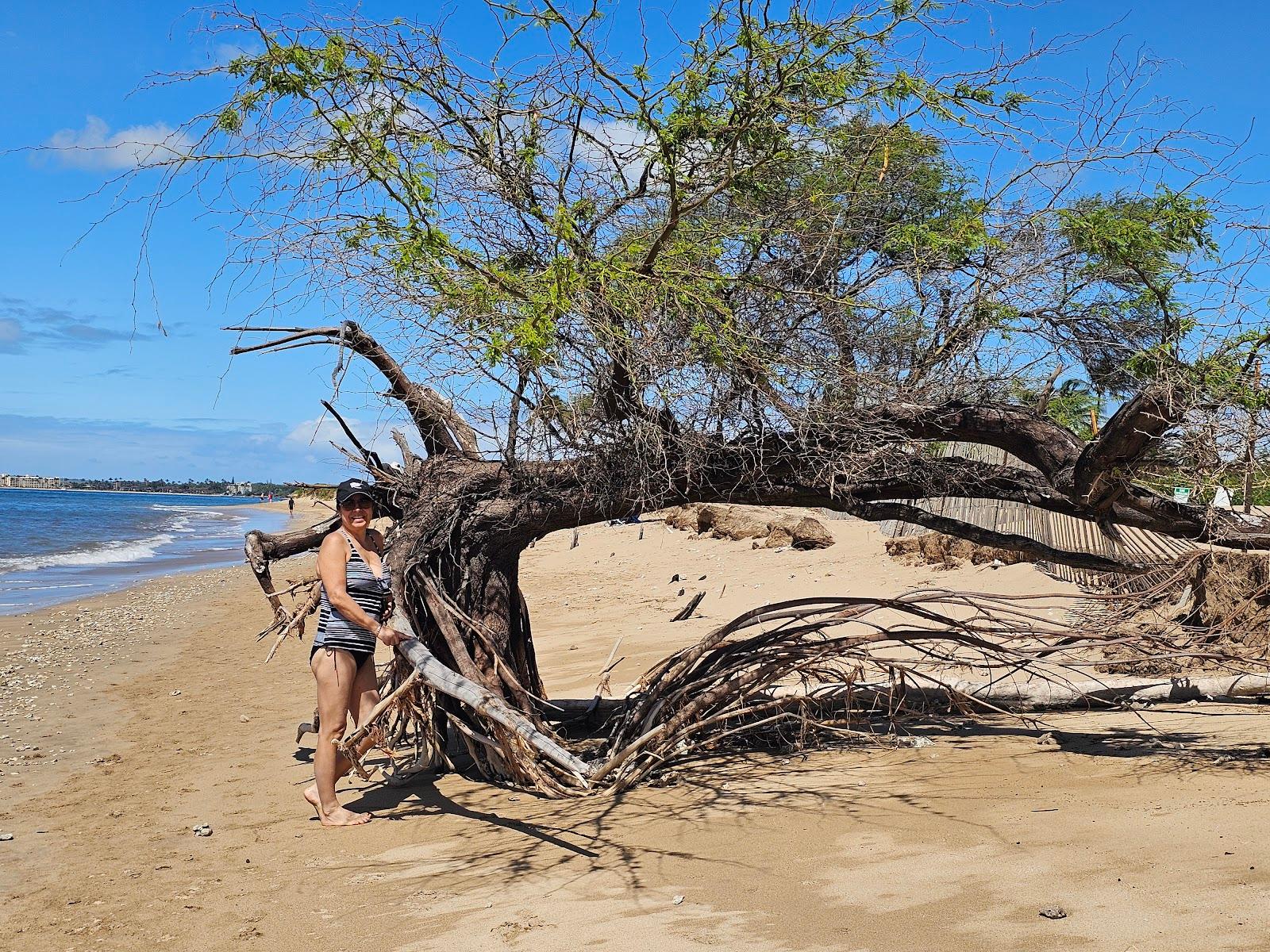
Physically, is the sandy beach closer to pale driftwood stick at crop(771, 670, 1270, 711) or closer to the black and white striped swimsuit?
pale driftwood stick at crop(771, 670, 1270, 711)

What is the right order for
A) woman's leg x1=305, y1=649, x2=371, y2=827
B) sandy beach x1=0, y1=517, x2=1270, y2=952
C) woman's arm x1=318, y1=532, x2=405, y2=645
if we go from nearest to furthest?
1. sandy beach x1=0, y1=517, x2=1270, y2=952
2. woman's arm x1=318, y1=532, x2=405, y2=645
3. woman's leg x1=305, y1=649, x2=371, y2=827

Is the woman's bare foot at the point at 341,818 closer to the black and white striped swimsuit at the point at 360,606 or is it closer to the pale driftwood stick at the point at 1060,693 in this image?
the black and white striped swimsuit at the point at 360,606

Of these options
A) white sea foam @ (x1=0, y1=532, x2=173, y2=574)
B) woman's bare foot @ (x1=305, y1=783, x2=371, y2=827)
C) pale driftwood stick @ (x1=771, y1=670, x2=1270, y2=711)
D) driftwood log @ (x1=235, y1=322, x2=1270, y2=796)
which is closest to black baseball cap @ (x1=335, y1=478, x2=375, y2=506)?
driftwood log @ (x1=235, y1=322, x2=1270, y2=796)

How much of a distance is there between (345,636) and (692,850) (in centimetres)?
213

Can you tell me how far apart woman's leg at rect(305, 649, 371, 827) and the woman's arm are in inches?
9.8

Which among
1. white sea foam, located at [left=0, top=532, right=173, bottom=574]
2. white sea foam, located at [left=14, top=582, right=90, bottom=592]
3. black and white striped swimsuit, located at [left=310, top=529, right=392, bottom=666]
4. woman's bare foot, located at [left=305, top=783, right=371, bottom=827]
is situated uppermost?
black and white striped swimsuit, located at [left=310, top=529, right=392, bottom=666]

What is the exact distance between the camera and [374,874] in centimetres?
463

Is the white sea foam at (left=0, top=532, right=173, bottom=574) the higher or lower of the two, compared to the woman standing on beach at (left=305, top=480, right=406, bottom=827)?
lower

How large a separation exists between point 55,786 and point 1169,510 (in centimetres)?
732

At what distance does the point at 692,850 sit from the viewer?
456 cm

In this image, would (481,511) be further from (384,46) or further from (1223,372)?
(1223,372)

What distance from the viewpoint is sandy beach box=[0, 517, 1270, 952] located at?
140 inches

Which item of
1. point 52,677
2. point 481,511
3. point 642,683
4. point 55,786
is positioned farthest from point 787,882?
point 52,677

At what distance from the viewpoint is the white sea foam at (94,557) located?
29.5 meters
